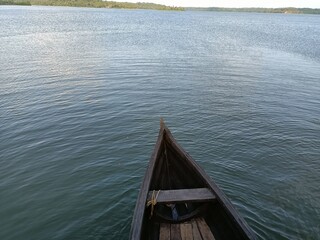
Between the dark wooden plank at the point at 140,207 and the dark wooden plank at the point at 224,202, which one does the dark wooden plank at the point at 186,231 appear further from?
the dark wooden plank at the point at 140,207

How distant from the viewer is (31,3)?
193 meters

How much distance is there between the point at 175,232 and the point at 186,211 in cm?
162

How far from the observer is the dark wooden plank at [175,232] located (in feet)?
26.0

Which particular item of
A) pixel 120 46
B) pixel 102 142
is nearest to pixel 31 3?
pixel 120 46

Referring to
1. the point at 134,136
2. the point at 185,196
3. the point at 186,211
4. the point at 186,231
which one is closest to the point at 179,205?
the point at 186,211

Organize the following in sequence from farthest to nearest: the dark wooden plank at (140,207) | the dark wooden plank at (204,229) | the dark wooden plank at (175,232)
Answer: the dark wooden plank at (175,232)
the dark wooden plank at (204,229)
the dark wooden plank at (140,207)

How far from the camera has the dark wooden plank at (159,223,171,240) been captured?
26.1 ft

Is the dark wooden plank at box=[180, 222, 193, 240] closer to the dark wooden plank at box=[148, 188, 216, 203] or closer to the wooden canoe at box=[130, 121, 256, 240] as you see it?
the wooden canoe at box=[130, 121, 256, 240]

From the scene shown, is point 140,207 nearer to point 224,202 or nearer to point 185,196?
point 185,196

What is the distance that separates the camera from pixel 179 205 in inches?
392

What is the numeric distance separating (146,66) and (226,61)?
10152mm

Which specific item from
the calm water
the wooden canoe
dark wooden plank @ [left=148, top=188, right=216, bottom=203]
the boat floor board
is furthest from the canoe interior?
the calm water

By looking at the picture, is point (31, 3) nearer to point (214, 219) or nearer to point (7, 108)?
point (7, 108)

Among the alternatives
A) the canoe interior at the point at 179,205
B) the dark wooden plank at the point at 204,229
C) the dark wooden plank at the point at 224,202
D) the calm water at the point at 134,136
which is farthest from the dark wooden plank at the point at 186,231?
the calm water at the point at 134,136
